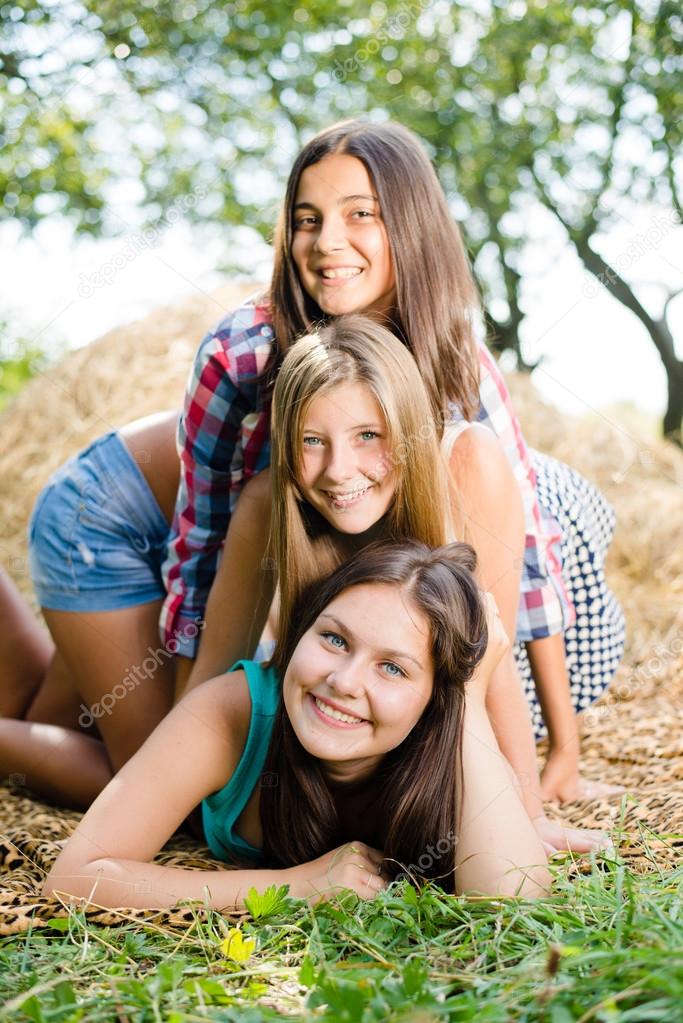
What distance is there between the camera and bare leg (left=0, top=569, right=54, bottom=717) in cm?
332

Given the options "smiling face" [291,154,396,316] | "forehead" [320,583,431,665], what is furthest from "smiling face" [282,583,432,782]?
"smiling face" [291,154,396,316]

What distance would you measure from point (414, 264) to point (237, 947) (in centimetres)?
157

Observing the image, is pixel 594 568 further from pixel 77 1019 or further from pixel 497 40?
pixel 497 40

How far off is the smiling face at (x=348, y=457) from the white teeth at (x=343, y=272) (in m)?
0.37

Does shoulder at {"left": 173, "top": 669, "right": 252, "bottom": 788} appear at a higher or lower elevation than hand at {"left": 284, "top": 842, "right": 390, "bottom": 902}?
higher

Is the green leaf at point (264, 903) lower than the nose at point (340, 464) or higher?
lower

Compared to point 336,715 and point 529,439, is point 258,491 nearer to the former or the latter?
point 336,715

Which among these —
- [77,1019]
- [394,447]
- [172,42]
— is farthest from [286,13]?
[77,1019]

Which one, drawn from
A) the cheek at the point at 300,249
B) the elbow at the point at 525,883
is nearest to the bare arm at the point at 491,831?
the elbow at the point at 525,883

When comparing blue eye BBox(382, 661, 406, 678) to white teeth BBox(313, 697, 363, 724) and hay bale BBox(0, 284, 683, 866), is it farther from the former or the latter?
hay bale BBox(0, 284, 683, 866)

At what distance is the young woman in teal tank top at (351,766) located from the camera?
1947 millimetres

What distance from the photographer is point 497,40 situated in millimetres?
6266

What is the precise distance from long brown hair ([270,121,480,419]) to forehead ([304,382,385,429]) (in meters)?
0.26

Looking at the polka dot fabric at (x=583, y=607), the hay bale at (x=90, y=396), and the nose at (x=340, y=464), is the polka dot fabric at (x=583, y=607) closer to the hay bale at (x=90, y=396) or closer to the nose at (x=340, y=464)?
the nose at (x=340, y=464)
